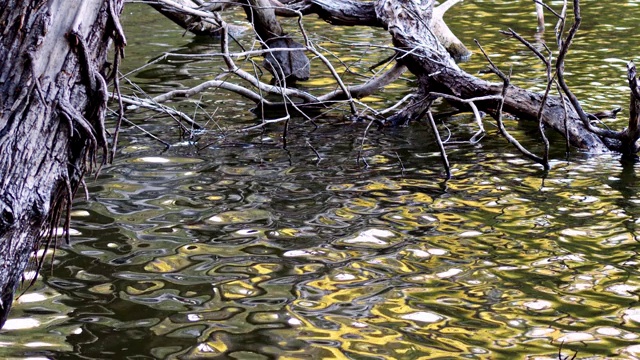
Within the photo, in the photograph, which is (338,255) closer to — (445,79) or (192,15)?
(192,15)

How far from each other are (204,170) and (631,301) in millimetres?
3912

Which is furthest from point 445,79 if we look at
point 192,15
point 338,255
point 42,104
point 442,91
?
point 42,104

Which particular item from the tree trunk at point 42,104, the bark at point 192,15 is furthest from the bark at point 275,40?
the tree trunk at point 42,104

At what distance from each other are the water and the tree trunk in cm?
107

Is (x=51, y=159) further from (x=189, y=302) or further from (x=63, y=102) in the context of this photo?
(x=189, y=302)

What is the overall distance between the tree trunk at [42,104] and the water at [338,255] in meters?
1.07

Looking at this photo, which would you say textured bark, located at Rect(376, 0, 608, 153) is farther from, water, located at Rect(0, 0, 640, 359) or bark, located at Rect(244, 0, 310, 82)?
bark, located at Rect(244, 0, 310, 82)

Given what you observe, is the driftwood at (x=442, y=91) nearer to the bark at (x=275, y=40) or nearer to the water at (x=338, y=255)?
the water at (x=338, y=255)

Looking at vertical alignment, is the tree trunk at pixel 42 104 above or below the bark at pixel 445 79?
above

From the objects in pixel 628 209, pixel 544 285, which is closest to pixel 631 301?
pixel 544 285

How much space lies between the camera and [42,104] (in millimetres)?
3297

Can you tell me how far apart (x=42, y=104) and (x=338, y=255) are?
103 inches

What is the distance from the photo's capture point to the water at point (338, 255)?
171 inches

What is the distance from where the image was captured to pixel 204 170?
296 inches
